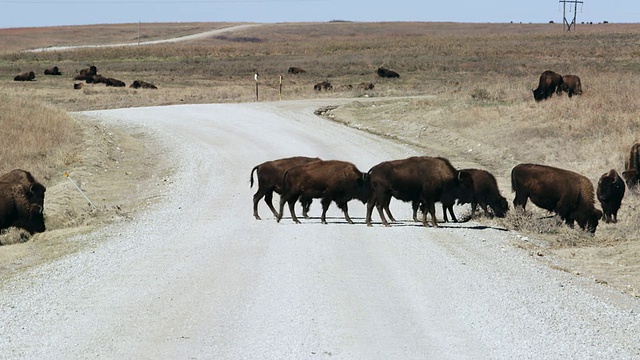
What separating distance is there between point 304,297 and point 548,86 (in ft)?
94.9

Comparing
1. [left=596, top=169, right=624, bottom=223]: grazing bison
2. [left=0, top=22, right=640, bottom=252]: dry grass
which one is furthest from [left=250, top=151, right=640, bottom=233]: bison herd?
[left=596, top=169, right=624, bottom=223]: grazing bison

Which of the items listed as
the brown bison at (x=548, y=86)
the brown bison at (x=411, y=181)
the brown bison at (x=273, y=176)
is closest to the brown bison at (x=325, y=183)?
the brown bison at (x=411, y=181)

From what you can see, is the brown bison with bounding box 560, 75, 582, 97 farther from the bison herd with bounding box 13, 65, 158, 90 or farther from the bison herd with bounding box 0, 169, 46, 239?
the bison herd with bounding box 13, 65, 158, 90

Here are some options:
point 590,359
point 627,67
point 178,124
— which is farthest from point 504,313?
point 627,67

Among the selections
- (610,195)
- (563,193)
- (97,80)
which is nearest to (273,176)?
(563,193)

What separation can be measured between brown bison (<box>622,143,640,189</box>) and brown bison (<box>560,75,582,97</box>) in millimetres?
14842

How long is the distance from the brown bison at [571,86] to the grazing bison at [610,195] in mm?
18192

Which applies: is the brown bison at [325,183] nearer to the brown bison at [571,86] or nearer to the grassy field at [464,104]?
the grassy field at [464,104]

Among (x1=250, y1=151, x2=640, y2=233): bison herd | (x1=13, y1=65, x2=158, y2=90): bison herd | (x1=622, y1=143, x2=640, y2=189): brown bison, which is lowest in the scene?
(x1=13, y1=65, x2=158, y2=90): bison herd

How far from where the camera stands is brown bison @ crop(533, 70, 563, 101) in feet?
125

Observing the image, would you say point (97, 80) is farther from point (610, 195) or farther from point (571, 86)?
point (610, 195)

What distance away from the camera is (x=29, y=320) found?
1046cm

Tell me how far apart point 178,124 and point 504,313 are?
2735 cm

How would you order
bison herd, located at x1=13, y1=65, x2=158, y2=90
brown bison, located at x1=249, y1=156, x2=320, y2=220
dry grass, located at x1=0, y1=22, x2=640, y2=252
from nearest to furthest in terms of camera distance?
brown bison, located at x1=249, y1=156, x2=320, y2=220
dry grass, located at x1=0, y1=22, x2=640, y2=252
bison herd, located at x1=13, y1=65, x2=158, y2=90
